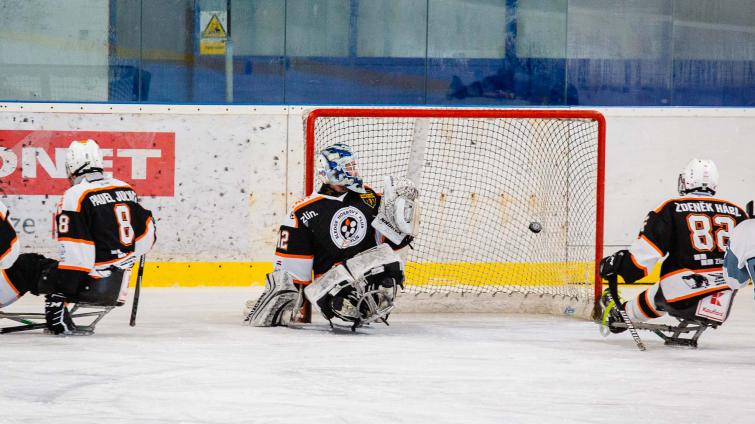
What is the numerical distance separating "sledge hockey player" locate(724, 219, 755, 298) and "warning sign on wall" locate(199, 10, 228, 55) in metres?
4.32

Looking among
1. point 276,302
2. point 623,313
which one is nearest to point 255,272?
point 276,302

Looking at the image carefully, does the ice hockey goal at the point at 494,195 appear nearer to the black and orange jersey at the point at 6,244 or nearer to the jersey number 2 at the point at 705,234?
the jersey number 2 at the point at 705,234

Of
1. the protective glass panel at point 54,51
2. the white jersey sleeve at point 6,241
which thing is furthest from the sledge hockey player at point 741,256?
the protective glass panel at point 54,51

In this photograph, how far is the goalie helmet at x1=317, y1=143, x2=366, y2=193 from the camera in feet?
18.0

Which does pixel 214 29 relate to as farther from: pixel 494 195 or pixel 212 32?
pixel 494 195

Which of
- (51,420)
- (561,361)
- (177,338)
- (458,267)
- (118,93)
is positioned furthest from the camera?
(118,93)

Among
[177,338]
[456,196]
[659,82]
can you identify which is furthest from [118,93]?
[659,82]

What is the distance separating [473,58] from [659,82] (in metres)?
1.33

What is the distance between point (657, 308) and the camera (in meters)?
5.18

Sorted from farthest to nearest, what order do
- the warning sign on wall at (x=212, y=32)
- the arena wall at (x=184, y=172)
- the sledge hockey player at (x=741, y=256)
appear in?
the warning sign on wall at (x=212, y=32) < the arena wall at (x=184, y=172) < the sledge hockey player at (x=741, y=256)

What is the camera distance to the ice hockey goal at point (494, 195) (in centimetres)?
683

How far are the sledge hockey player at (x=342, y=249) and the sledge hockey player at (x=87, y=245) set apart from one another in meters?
0.74

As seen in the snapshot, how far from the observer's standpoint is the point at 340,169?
5469mm

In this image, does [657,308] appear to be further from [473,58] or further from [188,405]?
[473,58]
